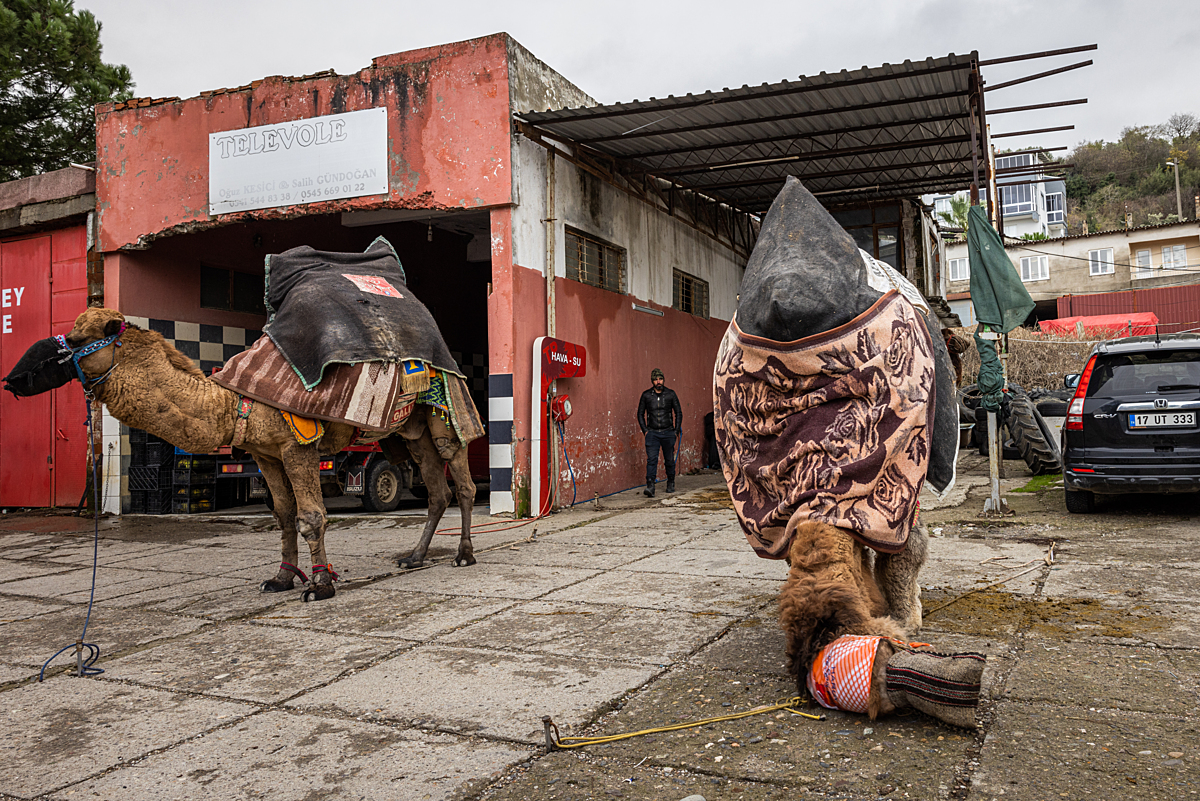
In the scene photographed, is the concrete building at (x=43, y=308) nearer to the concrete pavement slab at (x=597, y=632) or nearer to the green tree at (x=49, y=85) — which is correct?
the green tree at (x=49, y=85)

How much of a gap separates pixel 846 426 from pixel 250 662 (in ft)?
9.77

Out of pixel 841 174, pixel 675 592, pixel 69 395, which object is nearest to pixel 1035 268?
pixel 841 174

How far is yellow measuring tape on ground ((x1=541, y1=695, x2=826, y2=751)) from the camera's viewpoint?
9.02 ft

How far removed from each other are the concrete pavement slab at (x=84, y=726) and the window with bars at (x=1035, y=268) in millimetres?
43112

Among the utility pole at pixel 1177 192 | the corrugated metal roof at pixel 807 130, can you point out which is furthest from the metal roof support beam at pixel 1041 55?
the utility pole at pixel 1177 192

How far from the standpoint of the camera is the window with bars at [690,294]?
1481 centimetres

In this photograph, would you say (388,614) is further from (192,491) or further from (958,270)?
(958,270)

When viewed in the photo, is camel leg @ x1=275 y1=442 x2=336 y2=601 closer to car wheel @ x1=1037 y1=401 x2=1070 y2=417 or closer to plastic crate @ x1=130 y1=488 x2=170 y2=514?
plastic crate @ x1=130 y1=488 x2=170 y2=514

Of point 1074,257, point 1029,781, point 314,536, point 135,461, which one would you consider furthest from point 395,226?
point 1074,257

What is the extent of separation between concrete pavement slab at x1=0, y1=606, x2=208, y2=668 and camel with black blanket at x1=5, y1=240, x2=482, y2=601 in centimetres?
82

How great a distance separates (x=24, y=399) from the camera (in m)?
11.9

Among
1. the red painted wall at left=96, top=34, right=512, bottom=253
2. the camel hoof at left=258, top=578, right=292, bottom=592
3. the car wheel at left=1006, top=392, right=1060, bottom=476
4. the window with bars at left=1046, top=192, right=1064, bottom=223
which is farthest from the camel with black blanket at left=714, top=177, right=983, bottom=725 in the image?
the window with bars at left=1046, top=192, right=1064, bottom=223

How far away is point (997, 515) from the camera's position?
25.7 ft

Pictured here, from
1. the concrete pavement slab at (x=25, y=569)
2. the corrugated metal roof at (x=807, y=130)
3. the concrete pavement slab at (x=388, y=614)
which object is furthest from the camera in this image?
the corrugated metal roof at (x=807, y=130)
